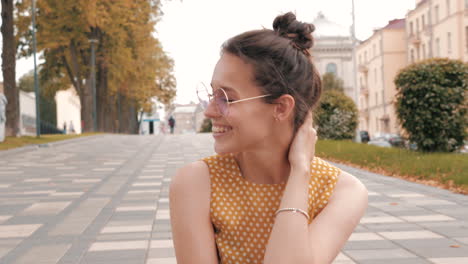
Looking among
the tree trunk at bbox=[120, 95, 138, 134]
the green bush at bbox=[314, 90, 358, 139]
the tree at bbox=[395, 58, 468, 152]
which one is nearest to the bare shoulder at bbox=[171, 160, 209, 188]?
the tree at bbox=[395, 58, 468, 152]

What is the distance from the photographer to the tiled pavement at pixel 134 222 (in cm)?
500

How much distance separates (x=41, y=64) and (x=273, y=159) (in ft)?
125

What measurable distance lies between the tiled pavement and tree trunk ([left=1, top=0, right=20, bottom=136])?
1185 centimetres

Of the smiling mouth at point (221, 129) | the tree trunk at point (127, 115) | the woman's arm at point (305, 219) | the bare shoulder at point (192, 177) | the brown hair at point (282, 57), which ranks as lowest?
the woman's arm at point (305, 219)

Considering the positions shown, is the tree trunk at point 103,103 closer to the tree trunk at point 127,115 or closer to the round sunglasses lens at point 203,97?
the tree trunk at point 127,115

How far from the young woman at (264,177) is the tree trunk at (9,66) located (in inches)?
872

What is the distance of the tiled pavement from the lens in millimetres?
5000

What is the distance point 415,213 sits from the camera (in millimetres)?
6988

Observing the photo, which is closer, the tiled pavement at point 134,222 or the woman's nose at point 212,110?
the woman's nose at point 212,110

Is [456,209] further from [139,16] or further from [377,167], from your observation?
[139,16]

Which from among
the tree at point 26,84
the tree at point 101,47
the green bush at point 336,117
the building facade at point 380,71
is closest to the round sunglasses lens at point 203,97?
the green bush at point 336,117

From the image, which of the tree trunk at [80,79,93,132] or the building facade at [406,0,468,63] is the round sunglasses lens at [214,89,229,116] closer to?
the tree trunk at [80,79,93,132]

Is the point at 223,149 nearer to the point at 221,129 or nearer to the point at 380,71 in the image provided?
the point at 221,129

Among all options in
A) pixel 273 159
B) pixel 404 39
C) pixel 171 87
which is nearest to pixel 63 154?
pixel 273 159
